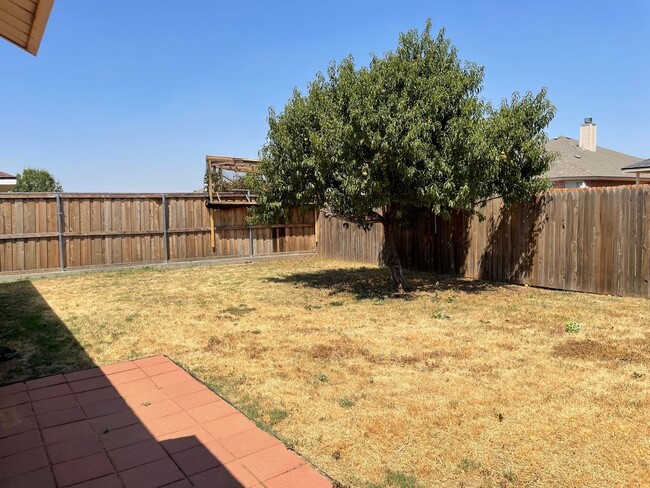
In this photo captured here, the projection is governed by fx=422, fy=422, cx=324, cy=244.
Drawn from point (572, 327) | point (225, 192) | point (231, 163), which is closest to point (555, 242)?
point (572, 327)

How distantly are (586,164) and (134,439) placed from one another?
808 inches

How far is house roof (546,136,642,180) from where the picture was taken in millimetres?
17405

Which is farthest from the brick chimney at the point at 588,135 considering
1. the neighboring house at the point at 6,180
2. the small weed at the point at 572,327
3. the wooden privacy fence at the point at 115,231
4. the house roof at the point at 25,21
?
the neighboring house at the point at 6,180

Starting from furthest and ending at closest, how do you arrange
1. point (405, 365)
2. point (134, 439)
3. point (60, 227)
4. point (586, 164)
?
point (586, 164) → point (60, 227) → point (405, 365) → point (134, 439)

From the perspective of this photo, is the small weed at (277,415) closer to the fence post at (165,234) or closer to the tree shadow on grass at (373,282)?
the tree shadow on grass at (373,282)

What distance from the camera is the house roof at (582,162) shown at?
1740 centimetres

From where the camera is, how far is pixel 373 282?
9703mm

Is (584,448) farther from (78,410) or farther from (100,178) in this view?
(100,178)

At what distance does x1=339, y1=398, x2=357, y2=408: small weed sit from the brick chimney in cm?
2195

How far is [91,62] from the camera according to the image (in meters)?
14.0

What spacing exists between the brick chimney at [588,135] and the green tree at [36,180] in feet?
168

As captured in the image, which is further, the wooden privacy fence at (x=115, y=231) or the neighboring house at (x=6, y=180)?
the neighboring house at (x=6, y=180)

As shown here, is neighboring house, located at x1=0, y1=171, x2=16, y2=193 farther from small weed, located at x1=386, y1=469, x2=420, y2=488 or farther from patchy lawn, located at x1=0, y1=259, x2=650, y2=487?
small weed, located at x1=386, y1=469, x2=420, y2=488

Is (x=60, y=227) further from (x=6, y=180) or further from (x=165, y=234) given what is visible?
(x=165, y=234)
